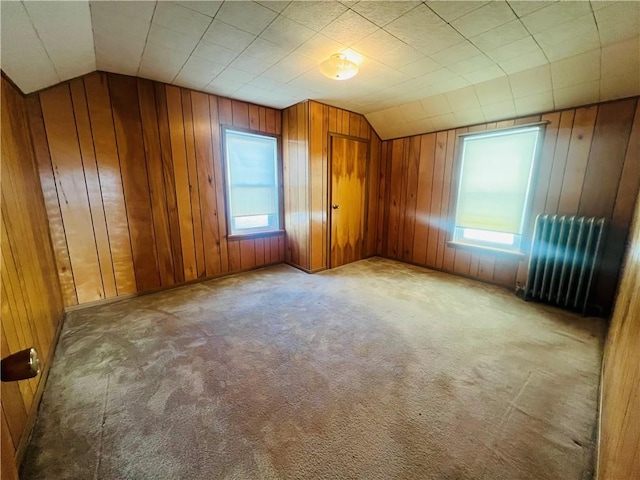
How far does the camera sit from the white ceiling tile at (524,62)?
7.00 ft

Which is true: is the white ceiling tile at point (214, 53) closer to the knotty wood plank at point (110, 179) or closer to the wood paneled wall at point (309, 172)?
the knotty wood plank at point (110, 179)

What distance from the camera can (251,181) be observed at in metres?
3.57

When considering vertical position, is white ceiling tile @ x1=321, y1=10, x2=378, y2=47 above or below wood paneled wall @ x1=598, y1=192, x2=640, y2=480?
above

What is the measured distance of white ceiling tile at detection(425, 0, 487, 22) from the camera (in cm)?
157

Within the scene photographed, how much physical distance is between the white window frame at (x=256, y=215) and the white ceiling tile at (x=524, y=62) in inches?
104

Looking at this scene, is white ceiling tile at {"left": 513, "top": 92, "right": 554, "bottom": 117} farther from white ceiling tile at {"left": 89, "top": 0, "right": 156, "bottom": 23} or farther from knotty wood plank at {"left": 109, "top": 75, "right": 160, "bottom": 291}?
knotty wood plank at {"left": 109, "top": 75, "right": 160, "bottom": 291}

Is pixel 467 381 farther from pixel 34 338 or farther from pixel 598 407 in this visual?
pixel 34 338

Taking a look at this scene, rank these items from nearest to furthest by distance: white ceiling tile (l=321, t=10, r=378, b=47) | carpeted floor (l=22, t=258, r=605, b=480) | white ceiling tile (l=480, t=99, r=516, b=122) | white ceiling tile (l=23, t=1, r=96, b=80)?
carpeted floor (l=22, t=258, r=605, b=480)
white ceiling tile (l=23, t=1, r=96, b=80)
white ceiling tile (l=321, t=10, r=378, b=47)
white ceiling tile (l=480, t=99, r=516, b=122)

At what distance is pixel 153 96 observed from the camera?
2.73 m

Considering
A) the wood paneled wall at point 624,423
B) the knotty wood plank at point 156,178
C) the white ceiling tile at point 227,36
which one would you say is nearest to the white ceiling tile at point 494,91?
the wood paneled wall at point 624,423

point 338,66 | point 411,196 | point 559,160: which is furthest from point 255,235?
point 559,160

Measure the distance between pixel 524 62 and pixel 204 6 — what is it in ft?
8.37

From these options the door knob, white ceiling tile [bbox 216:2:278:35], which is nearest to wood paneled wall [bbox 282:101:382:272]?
A: white ceiling tile [bbox 216:2:278:35]

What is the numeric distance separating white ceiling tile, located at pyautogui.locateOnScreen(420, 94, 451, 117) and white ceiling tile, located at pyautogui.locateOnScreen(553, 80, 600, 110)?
100cm
